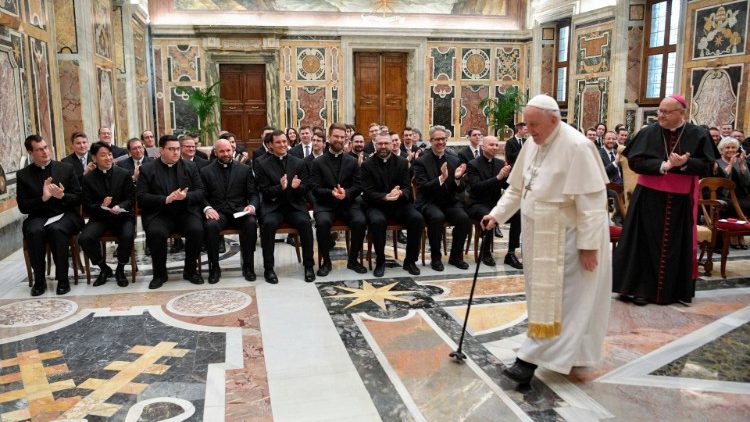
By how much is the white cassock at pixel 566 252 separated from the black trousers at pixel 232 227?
10.3ft

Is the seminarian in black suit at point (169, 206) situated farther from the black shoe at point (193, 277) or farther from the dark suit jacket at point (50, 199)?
the dark suit jacket at point (50, 199)

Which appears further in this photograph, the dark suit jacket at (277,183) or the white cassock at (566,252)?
the dark suit jacket at (277,183)

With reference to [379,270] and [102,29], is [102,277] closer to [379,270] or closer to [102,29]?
[379,270]

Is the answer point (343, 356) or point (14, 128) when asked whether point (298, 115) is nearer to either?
point (14, 128)

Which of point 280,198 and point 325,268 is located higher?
point 280,198

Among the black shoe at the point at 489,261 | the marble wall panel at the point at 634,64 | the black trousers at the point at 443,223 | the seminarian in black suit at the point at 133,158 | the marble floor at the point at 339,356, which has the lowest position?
the marble floor at the point at 339,356

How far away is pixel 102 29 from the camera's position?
9398 mm

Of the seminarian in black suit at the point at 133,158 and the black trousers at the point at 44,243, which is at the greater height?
the seminarian in black suit at the point at 133,158

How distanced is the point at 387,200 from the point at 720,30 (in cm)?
660

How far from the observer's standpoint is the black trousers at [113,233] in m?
5.52

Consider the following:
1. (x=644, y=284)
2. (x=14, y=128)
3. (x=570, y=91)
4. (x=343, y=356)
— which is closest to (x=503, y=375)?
(x=343, y=356)

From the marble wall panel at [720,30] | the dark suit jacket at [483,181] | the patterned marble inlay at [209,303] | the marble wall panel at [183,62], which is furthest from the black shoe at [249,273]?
the marble wall panel at [183,62]

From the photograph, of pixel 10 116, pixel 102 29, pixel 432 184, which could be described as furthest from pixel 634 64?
pixel 10 116

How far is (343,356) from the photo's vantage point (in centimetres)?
399
